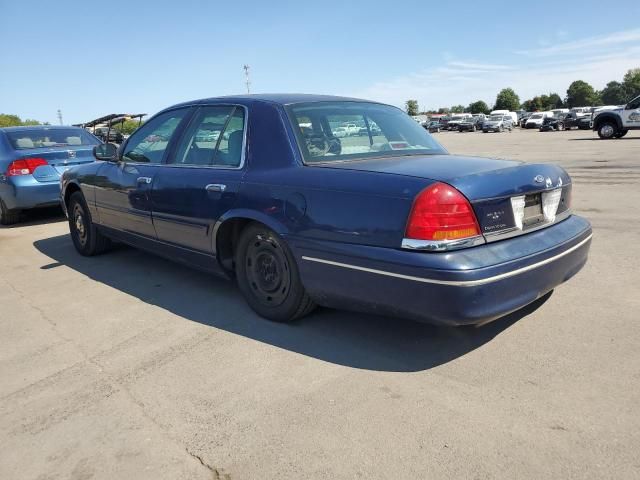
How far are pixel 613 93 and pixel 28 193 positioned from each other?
136306 mm

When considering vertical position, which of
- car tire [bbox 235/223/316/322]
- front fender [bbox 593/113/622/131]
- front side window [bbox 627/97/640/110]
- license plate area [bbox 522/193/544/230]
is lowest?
car tire [bbox 235/223/316/322]

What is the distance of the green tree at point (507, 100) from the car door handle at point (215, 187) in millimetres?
125885

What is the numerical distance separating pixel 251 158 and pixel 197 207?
2.13 feet

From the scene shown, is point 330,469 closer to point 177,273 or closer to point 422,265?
point 422,265

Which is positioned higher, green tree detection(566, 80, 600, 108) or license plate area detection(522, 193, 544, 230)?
green tree detection(566, 80, 600, 108)

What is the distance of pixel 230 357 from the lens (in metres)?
3.18

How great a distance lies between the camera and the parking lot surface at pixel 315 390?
2.19 meters

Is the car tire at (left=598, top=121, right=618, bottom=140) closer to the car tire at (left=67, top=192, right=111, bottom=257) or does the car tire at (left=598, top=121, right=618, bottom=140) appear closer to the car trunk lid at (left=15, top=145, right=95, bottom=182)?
the car trunk lid at (left=15, top=145, right=95, bottom=182)

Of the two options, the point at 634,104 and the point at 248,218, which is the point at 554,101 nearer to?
the point at 634,104

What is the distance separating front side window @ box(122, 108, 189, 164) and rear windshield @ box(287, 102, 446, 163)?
4.34 feet

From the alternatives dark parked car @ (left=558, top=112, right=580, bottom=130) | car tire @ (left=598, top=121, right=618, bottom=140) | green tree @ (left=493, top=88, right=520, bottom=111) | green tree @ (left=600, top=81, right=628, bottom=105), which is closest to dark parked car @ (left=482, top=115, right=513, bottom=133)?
dark parked car @ (left=558, top=112, right=580, bottom=130)

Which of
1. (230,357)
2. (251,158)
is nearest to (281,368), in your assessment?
(230,357)

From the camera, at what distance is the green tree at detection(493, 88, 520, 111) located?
120 meters

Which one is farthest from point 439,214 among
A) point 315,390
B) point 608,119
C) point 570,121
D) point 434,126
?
point 434,126
